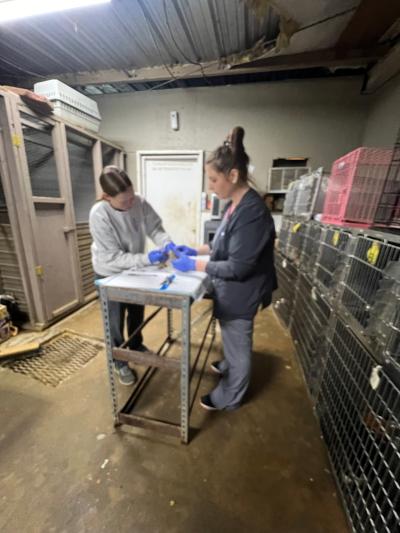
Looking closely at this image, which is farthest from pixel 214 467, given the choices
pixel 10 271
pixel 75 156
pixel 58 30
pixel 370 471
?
pixel 58 30

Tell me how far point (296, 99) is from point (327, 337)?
314 cm

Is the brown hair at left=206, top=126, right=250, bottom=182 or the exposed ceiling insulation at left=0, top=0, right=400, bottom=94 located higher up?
the exposed ceiling insulation at left=0, top=0, right=400, bottom=94

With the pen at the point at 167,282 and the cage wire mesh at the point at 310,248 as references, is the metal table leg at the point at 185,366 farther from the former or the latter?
the cage wire mesh at the point at 310,248

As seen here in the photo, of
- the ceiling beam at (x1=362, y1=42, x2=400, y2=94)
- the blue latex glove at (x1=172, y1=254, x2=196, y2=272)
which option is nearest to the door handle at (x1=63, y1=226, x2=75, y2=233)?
the blue latex glove at (x1=172, y1=254, x2=196, y2=272)

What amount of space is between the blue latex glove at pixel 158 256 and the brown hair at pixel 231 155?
617 mm

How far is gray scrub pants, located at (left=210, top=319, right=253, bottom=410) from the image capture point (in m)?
1.32

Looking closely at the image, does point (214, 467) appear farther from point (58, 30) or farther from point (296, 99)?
point (296, 99)

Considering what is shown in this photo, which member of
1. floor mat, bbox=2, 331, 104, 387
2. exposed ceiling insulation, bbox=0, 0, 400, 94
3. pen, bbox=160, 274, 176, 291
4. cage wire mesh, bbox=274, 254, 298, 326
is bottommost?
floor mat, bbox=2, 331, 104, 387

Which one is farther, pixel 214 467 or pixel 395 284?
pixel 214 467

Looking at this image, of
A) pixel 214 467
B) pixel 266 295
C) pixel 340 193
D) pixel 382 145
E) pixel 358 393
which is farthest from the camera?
pixel 382 145

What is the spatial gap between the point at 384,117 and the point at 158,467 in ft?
12.5

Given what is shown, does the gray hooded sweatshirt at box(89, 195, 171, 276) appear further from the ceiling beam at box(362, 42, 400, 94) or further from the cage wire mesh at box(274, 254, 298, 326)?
the ceiling beam at box(362, 42, 400, 94)

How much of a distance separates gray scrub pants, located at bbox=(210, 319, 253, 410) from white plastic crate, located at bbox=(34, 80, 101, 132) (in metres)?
2.59

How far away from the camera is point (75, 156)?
2725 mm
